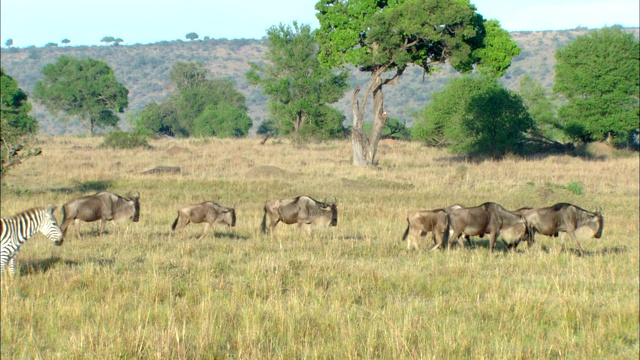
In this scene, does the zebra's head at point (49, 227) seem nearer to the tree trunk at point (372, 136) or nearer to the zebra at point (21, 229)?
the zebra at point (21, 229)

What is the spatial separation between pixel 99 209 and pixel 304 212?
389cm

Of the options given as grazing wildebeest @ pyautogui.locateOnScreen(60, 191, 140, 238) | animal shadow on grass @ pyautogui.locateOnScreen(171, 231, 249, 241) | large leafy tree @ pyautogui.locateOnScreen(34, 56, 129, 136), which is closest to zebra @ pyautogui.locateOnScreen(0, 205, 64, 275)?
grazing wildebeest @ pyautogui.locateOnScreen(60, 191, 140, 238)

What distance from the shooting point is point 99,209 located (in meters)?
13.9

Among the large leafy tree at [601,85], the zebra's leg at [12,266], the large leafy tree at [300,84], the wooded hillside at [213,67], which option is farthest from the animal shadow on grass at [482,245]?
the wooded hillside at [213,67]

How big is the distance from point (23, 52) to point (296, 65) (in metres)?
119

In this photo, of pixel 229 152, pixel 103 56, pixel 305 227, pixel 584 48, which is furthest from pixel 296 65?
pixel 103 56

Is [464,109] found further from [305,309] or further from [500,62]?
[305,309]

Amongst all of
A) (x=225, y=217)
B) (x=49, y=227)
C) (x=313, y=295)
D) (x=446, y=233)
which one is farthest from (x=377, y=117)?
(x=313, y=295)

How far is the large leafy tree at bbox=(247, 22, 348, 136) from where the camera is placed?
175 feet

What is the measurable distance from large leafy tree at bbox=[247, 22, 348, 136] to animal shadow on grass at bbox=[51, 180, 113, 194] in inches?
1181

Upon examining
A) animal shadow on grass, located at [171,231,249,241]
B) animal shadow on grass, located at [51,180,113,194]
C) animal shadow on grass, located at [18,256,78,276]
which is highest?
animal shadow on grass, located at [18,256,78,276]

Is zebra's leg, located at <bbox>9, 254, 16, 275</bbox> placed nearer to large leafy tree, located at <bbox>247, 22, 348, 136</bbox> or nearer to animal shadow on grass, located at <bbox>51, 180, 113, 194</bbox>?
animal shadow on grass, located at <bbox>51, 180, 113, 194</bbox>

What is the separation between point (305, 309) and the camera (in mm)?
8109

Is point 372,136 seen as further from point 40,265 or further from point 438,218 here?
point 40,265
